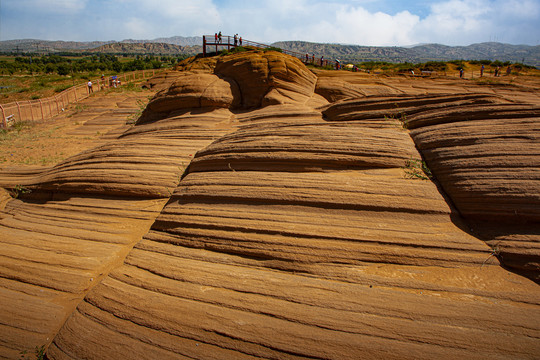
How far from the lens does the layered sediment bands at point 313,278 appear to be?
311 cm

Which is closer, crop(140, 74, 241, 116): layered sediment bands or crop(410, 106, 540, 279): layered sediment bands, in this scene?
crop(410, 106, 540, 279): layered sediment bands

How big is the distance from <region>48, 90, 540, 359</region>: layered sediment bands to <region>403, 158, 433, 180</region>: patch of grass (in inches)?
5.0

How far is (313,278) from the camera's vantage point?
3902 mm

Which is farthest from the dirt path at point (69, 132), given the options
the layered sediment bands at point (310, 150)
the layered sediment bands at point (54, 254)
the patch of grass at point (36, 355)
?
the patch of grass at point (36, 355)

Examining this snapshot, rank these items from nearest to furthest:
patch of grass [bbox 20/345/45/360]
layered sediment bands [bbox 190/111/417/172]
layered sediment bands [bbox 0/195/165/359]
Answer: patch of grass [bbox 20/345/45/360]
layered sediment bands [bbox 0/195/165/359]
layered sediment bands [bbox 190/111/417/172]

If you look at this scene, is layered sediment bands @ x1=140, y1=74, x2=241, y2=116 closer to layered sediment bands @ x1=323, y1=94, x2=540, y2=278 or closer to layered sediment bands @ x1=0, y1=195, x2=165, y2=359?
layered sediment bands @ x1=0, y1=195, x2=165, y2=359

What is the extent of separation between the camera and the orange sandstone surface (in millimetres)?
3227

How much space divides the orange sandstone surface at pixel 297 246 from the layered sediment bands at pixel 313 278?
0.02 m

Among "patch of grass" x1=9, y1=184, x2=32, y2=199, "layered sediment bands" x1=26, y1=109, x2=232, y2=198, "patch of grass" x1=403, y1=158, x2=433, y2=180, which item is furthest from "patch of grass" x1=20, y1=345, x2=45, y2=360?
"patch of grass" x1=9, y1=184, x2=32, y2=199

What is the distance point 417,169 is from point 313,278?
2989 mm

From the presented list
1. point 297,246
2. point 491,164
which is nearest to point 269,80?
point 491,164

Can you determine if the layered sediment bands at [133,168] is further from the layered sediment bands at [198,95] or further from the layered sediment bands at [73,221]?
the layered sediment bands at [198,95]

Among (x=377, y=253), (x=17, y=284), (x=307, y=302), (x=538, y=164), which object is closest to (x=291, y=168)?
(x=377, y=253)

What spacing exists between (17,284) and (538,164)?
26.5 ft
